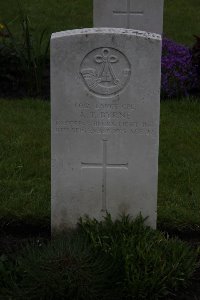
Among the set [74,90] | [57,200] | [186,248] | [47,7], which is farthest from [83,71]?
[47,7]

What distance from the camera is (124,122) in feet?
14.0

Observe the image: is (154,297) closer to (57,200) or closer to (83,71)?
(57,200)

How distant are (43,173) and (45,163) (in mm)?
232

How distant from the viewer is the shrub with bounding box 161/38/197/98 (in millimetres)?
8023

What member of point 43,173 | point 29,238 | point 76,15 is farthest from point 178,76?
point 76,15

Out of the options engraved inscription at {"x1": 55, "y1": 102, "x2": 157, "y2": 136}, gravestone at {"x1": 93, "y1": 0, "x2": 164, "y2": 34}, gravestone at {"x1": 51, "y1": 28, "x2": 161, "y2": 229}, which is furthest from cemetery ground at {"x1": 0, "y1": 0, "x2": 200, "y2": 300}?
gravestone at {"x1": 93, "y1": 0, "x2": 164, "y2": 34}

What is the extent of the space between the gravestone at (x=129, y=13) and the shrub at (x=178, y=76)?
64cm

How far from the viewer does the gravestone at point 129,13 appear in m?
8.62

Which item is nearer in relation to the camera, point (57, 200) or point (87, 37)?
point (87, 37)

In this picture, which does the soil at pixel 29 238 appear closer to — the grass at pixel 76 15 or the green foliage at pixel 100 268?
the green foliage at pixel 100 268

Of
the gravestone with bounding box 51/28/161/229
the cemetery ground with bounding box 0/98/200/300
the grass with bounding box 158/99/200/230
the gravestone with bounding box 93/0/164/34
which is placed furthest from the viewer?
the gravestone with bounding box 93/0/164/34

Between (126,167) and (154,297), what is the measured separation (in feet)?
2.72

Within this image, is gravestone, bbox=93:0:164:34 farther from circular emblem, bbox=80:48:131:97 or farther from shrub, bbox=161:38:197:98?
circular emblem, bbox=80:48:131:97

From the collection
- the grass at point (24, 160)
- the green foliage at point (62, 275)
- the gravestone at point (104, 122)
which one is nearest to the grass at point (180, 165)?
the gravestone at point (104, 122)
